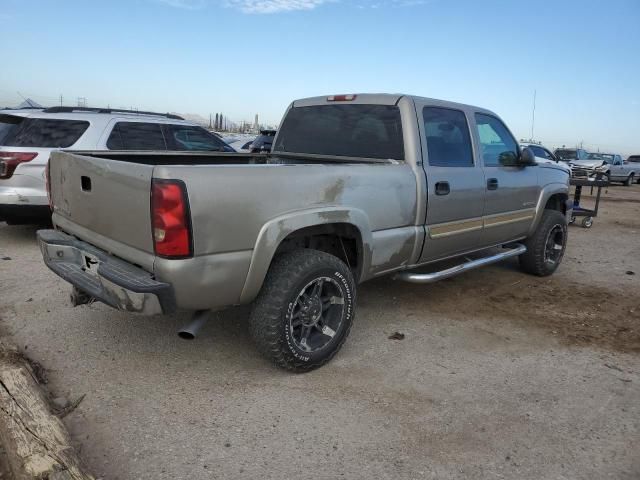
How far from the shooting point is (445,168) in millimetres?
4219

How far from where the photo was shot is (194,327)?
9.80 feet

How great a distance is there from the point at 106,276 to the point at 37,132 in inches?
170

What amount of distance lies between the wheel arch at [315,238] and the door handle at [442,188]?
842 mm

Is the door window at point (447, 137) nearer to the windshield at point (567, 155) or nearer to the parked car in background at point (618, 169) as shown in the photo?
the windshield at point (567, 155)

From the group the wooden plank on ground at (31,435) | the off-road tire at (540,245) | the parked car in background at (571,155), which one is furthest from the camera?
the parked car in background at (571,155)

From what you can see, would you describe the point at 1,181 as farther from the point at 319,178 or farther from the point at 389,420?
the point at 389,420

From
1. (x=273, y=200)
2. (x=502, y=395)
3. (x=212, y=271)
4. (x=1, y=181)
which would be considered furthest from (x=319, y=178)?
(x=1, y=181)

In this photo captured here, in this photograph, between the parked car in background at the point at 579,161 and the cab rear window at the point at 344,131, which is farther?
the parked car in background at the point at 579,161

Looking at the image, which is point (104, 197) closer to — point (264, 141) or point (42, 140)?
point (42, 140)

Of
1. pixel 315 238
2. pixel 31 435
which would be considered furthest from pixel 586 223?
pixel 31 435

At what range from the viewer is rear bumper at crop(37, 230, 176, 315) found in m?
2.69

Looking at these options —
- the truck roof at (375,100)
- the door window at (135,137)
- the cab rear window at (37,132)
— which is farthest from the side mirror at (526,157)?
the cab rear window at (37,132)

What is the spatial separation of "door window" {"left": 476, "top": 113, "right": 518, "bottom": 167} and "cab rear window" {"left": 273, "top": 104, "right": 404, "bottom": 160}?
44.5 inches

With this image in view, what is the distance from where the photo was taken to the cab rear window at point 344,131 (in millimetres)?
4137
